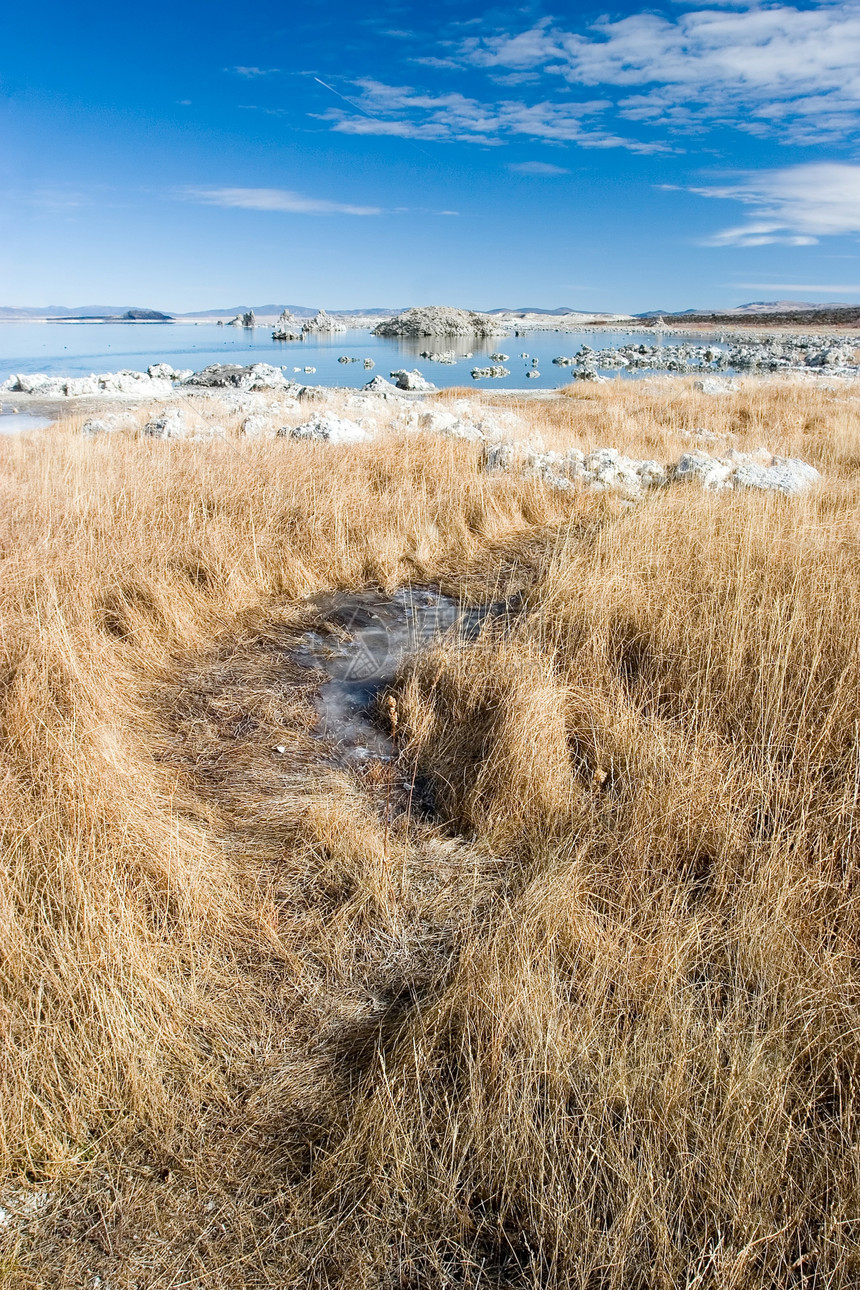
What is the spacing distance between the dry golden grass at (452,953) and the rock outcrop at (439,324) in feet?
205

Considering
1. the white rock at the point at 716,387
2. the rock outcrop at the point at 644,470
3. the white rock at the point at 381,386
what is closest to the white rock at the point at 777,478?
the rock outcrop at the point at 644,470

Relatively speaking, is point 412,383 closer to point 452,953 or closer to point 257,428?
point 257,428

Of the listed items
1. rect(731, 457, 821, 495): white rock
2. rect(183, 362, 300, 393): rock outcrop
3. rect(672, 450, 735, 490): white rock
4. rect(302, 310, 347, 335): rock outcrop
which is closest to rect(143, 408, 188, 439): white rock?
rect(672, 450, 735, 490): white rock

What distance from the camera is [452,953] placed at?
2340 mm

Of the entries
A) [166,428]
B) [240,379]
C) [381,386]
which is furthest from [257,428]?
[240,379]

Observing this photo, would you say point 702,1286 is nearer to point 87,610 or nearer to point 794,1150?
point 794,1150

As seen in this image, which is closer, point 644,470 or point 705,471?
point 705,471

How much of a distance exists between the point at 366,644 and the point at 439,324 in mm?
Answer: 62790

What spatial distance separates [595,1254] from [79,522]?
5.77 meters

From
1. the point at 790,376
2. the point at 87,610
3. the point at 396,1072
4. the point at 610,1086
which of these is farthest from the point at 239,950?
the point at 790,376

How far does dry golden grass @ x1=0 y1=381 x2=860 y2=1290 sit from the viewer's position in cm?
166

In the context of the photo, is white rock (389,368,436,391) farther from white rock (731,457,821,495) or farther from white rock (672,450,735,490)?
white rock (731,457,821,495)

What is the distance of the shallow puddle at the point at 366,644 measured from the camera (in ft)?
12.9

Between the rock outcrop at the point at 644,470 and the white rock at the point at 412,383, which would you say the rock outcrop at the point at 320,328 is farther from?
the rock outcrop at the point at 644,470
